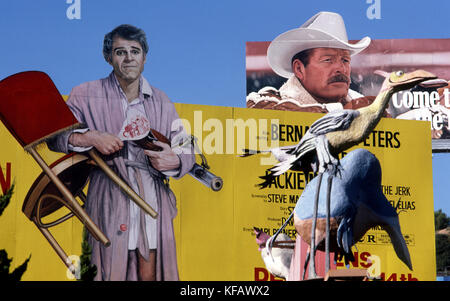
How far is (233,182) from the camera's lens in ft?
68.4

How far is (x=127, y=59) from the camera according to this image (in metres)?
20.4

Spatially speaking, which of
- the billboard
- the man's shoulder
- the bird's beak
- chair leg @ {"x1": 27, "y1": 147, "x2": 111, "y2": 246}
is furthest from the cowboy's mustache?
chair leg @ {"x1": 27, "y1": 147, "x2": 111, "y2": 246}

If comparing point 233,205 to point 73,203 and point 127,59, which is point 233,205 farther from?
point 127,59

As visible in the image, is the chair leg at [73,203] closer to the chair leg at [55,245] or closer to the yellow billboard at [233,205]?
the yellow billboard at [233,205]

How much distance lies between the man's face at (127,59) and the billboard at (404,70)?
18374 millimetres

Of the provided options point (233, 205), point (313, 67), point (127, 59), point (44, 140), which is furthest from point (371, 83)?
point (44, 140)

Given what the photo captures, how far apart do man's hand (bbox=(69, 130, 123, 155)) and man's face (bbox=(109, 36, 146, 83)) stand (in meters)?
1.67

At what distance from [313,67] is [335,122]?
1465 cm

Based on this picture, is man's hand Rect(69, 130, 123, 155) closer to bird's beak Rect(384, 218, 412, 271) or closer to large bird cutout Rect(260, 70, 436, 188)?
large bird cutout Rect(260, 70, 436, 188)

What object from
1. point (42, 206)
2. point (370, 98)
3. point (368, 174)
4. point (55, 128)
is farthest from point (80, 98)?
point (370, 98)

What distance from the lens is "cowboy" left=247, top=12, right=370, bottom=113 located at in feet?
111

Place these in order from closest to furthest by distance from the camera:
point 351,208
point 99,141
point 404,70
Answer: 1. point 99,141
2. point 351,208
3. point 404,70
